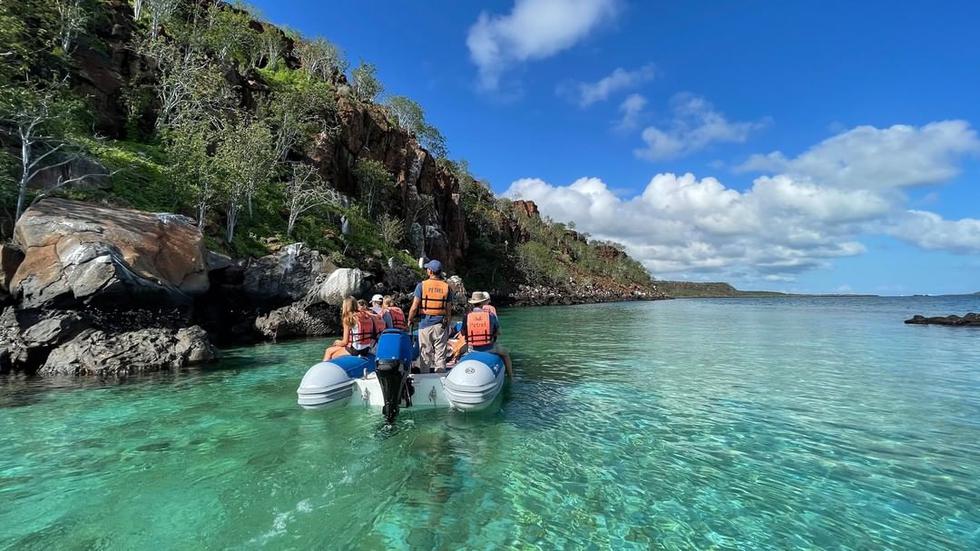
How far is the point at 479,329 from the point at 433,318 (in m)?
1.12

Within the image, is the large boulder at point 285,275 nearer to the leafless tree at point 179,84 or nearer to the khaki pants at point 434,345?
the leafless tree at point 179,84

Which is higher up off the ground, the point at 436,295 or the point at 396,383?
the point at 436,295

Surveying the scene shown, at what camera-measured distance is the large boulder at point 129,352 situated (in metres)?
12.3

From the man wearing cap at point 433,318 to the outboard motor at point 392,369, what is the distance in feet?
6.25

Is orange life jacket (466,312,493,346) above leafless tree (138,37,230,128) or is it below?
below

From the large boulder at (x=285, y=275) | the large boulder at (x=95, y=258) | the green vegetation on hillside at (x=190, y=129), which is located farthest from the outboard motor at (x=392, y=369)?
the large boulder at (x=285, y=275)

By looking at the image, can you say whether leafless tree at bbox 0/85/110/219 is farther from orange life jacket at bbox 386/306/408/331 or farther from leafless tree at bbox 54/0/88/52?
leafless tree at bbox 54/0/88/52

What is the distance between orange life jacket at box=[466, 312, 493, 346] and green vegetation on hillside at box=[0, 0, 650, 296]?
15.3m

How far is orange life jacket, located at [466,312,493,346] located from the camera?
9805 millimetres

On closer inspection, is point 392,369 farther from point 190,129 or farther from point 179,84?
point 179,84

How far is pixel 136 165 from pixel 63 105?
8.90m

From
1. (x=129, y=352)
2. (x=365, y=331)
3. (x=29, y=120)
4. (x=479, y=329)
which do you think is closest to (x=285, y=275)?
(x=129, y=352)

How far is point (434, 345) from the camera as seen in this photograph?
10.2 meters

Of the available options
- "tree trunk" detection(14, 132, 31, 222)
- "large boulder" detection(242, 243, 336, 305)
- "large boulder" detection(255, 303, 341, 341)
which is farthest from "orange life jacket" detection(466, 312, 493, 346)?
"large boulder" detection(242, 243, 336, 305)
